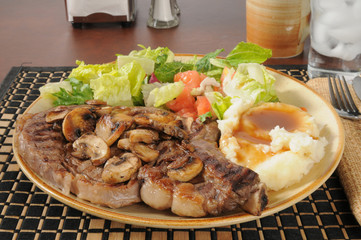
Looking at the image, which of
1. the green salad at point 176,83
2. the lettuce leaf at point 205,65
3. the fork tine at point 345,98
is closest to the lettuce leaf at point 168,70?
the green salad at point 176,83

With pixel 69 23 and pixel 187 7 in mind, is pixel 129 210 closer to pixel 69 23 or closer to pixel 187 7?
pixel 69 23

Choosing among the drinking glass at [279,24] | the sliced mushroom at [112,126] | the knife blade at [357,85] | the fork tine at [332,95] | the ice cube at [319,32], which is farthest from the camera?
the drinking glass at [279,24]

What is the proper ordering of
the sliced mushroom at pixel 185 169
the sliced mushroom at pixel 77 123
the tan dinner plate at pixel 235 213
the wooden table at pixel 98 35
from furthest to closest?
the wooden table at pixel 98 35
the sliced mushroom at pixel 77 123
the sliced mushroom at pixel 185 169
the tan dinner plate at pixel 235 213

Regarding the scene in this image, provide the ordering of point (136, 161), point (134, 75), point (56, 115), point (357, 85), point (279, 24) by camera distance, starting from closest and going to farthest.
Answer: point (136, 161)
point (56, 115)
point (134, 75)
point (357, 85)
point (279, 24)

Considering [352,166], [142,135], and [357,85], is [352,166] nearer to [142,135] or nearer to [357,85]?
[357,85]

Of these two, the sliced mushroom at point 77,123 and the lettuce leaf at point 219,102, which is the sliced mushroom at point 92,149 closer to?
the sliced mushroom at point 77,123

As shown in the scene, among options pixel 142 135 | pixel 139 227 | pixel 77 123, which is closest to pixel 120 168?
pixel 142 135

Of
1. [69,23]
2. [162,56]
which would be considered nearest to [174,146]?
[162,56]
